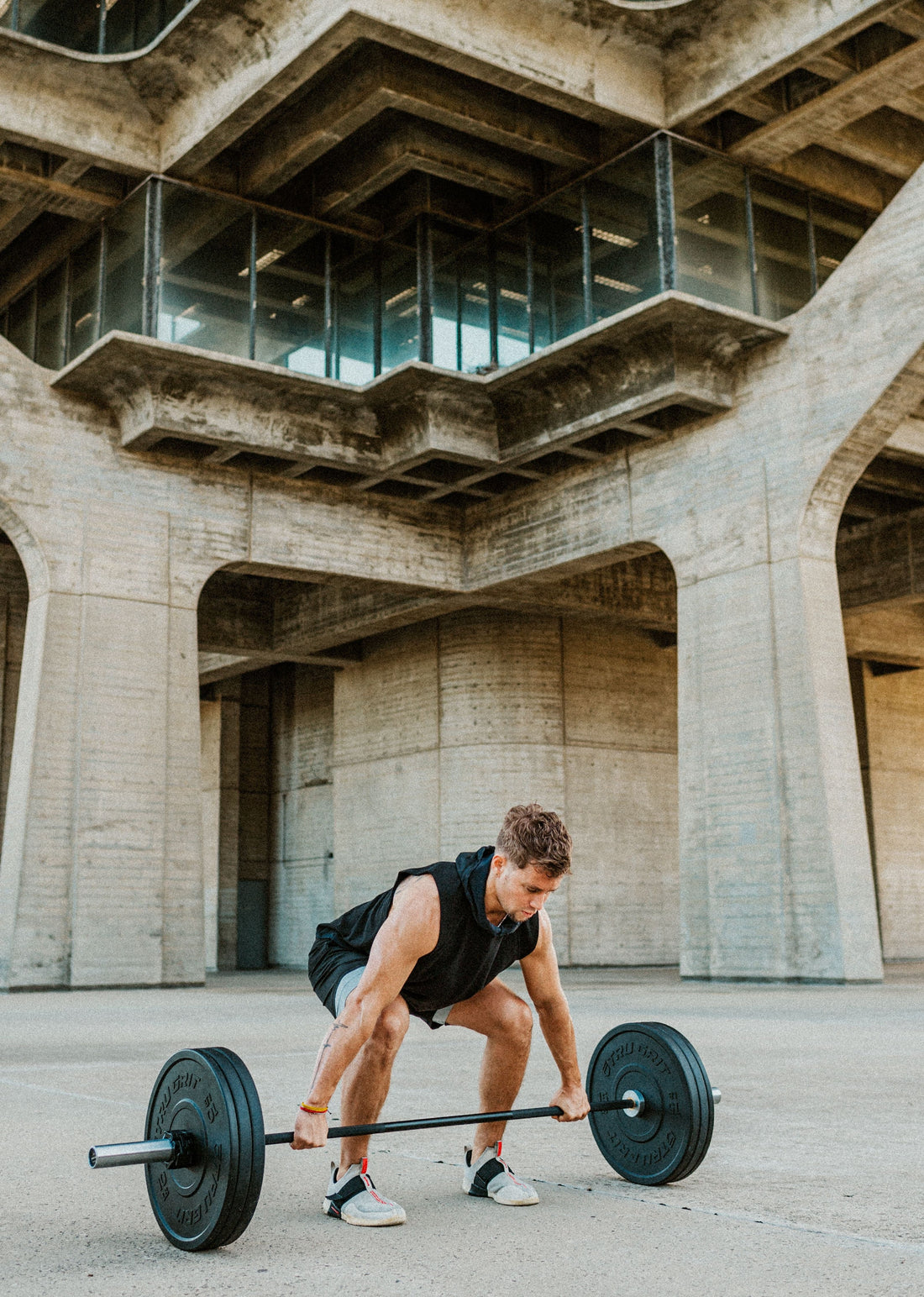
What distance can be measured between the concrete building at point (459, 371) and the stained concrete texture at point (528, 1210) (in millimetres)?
9904

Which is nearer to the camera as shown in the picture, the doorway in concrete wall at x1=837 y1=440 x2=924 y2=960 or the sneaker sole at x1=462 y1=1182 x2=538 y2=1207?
the sneaker sole at x1=462 y1=1182 x2=538 y2=1207

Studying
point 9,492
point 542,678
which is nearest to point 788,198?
point 542,678

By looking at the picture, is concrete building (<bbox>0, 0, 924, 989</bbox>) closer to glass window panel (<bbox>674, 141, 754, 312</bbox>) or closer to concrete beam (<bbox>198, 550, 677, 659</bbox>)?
glass window panel (<bbox>674, 141, 754, 312</bbox>)

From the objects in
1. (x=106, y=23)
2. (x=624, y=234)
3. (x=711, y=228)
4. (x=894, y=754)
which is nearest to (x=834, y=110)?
(x=711, y=228)

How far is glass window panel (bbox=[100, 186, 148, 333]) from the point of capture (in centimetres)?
1925

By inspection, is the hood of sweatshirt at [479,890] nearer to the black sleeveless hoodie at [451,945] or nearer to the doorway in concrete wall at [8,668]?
the black sleeveless hoodie at [451,945]

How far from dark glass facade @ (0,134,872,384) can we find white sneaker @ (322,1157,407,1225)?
15.6 meters

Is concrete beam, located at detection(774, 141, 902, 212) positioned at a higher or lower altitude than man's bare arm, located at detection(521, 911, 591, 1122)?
higher

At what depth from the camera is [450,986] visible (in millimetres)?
4098

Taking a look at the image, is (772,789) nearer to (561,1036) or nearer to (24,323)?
(561,1036)

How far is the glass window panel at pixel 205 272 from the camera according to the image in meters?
19.0

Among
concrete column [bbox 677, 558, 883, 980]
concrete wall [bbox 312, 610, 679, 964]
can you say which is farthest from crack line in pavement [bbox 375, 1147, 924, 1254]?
concrete wall [bbox 312, 610, 679, 964]

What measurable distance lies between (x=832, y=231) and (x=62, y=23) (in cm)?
1130

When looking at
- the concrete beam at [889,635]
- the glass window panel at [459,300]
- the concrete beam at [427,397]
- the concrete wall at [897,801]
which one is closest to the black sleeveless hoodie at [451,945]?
the concrete beam at [427,397]
